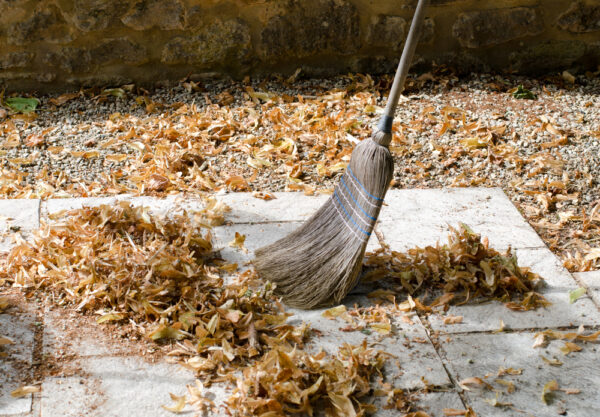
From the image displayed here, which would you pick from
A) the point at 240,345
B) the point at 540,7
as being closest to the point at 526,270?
the point at 240,345

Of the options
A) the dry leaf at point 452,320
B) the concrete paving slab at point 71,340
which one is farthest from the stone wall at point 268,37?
the dry leaf at point 452,320

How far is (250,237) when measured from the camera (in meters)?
3.15

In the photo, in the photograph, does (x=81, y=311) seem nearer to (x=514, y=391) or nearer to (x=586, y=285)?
(x=514, y=391)

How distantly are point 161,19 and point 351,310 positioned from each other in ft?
8.74

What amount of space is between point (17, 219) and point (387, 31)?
2788 mm

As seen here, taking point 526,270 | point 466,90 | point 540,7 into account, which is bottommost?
point 526,270

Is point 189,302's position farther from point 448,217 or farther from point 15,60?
point 15,60

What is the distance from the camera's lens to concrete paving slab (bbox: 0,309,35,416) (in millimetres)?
2213

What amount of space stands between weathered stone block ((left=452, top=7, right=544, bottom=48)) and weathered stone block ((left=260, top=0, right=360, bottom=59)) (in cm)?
74

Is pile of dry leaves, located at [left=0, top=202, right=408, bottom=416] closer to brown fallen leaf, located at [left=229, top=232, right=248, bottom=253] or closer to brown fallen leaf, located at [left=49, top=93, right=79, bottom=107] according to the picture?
brown fallen leaf, located at [left=229, top=232, right=248, bottom=253]

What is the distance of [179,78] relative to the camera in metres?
4.79

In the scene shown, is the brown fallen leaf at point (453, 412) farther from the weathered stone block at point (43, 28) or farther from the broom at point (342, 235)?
the weathered stone block at point (43, 28)

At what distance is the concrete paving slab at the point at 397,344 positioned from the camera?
2.38 m

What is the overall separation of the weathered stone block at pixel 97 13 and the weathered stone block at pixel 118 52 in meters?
0.12
